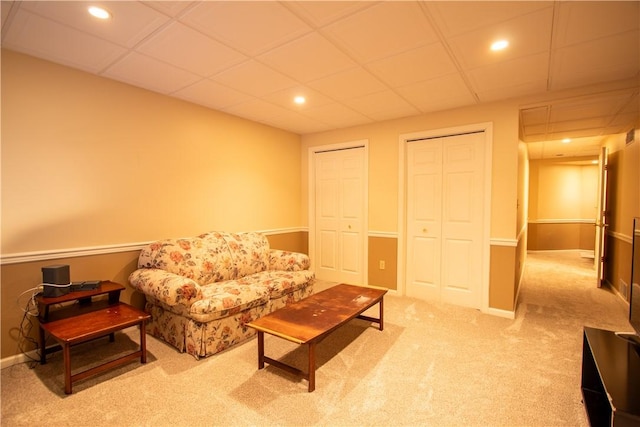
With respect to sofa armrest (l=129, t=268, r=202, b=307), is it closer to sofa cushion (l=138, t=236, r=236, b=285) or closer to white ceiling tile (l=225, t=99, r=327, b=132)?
sofa cushion (l=138, t=236, r=236, b=285)

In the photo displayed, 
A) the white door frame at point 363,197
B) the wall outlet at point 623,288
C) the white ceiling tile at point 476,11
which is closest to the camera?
the white ceiling tile at point 476,11

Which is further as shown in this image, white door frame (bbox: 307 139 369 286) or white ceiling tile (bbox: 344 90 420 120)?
white door frame (bbox: 307 139 369 286)

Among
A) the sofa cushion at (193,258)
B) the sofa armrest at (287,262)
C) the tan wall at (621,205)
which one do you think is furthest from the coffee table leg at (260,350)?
the tan wall at (621,205)

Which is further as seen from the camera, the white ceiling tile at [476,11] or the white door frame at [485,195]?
the white door frame at [485,195]

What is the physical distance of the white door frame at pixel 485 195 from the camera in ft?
11.3

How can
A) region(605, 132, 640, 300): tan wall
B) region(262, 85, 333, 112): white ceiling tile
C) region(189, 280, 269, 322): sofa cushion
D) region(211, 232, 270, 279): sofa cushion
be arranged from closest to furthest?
1. region(189, 280, 269, 322): sofa cushion
2. region(262, 85, 333, 112): white ceiling tile
3. region(211, 232, 270, 279): sofa cushion
4. region(605, 132, 640, 300): tan wall

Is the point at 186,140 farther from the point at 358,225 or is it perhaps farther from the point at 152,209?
the point at 358,225

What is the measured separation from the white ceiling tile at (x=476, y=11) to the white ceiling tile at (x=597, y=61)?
0.73m

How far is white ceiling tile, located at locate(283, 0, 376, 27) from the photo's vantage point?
1.73m

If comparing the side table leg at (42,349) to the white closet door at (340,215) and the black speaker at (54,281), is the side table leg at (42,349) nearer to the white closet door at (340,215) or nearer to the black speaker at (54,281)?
the black speaker at (54,281)

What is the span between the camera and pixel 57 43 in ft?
7.18

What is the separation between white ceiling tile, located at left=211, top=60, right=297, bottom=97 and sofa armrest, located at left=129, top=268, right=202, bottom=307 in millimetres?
1859

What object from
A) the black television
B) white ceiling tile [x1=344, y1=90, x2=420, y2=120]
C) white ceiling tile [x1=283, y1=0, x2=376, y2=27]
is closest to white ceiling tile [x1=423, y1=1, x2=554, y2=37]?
white ceiling tile [x1=283, y1=0, x2=376, y2=27]

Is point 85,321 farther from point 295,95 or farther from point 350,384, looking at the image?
point 295,95
